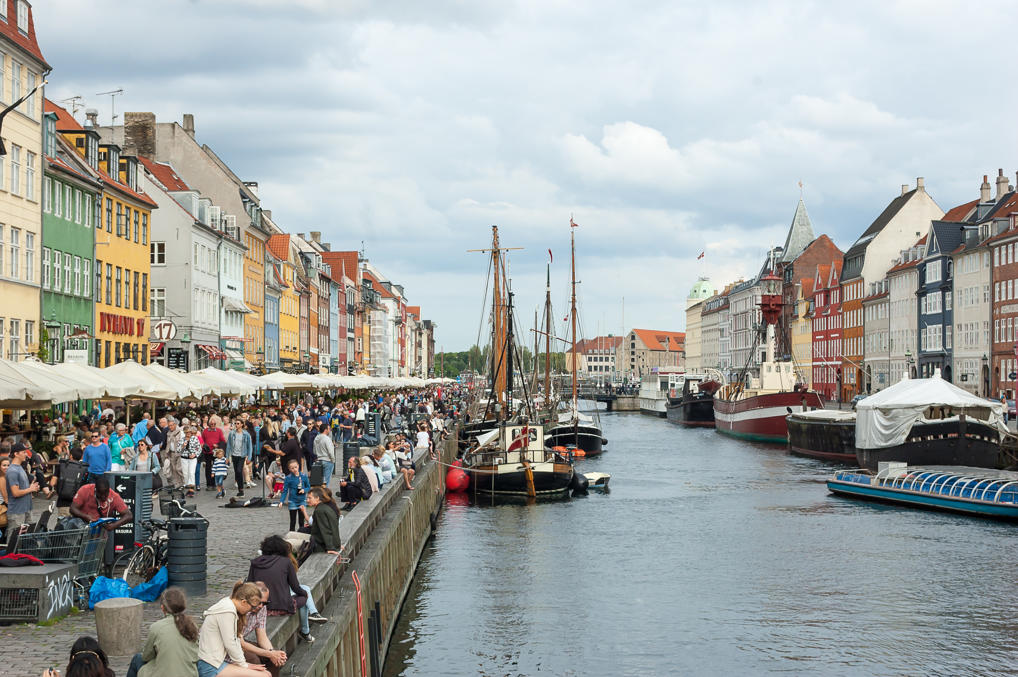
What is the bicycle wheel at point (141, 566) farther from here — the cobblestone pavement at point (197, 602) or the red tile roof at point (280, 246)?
the red tile roof at point (280, 246)

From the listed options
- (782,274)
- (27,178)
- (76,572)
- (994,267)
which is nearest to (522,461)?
(27,178)

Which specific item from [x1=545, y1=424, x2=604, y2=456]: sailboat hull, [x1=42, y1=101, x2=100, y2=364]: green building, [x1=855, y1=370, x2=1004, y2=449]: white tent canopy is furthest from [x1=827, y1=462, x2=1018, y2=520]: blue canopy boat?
[x1=42, y1=101, x2=100, y2=364]: green building

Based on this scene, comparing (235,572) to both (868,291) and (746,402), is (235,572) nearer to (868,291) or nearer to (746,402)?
(746,402)

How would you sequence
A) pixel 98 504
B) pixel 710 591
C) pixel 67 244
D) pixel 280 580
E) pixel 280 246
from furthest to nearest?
1. pixel 280 246
2. pixel 67 244
3. pixel 710 591
4. pixel 98 504
5. pixel 280 580

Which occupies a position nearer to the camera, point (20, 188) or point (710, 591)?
point (710, 591)

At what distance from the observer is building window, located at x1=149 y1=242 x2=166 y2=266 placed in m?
66.7

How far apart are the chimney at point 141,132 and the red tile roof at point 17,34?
101ft

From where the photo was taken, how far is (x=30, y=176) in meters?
44.0

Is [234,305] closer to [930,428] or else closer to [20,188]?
[20,188]

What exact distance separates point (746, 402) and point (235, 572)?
7725 cm

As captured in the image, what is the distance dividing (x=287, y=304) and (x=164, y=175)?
30.5 metres

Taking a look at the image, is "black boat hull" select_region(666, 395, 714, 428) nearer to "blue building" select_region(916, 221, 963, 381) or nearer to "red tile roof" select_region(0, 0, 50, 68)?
"blue building" select_region(916, 221, 963, 381)

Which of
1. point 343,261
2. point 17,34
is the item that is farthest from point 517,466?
point 343,261

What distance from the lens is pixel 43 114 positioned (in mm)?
44500
